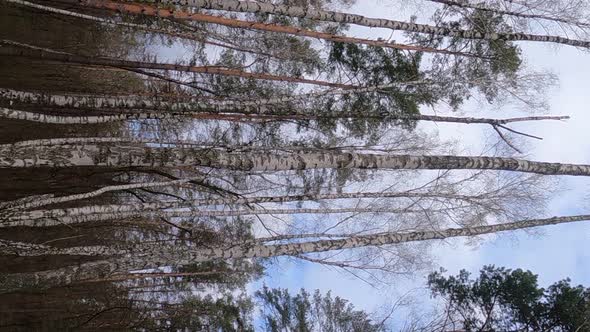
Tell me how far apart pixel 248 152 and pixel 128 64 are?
5534mm

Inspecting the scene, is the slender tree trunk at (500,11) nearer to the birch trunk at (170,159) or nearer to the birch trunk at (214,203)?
the birch trunk at (214,203)

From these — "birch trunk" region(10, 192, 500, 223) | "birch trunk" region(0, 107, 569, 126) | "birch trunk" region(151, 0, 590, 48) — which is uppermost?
"birch trunk" region(151, 0, 590, 48)

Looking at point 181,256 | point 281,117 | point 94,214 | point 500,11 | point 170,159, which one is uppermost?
point 500,11

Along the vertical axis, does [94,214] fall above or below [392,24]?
below

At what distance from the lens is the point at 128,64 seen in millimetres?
10859

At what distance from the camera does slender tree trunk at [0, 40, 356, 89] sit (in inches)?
387

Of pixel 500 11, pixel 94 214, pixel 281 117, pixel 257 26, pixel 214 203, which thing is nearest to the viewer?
pixel 94 214

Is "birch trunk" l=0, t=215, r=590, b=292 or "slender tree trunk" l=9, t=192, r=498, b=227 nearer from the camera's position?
"birch trunk" l=0, t=215, r=590, b=292

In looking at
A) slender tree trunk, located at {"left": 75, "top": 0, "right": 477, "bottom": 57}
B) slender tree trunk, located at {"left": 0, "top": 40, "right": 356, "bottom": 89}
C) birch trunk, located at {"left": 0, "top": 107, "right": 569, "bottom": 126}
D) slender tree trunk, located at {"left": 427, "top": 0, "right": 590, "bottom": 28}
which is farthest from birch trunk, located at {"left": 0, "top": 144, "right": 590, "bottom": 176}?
slender tree trunk, located at {"left": 427, "top": 0, "right": 590, "bottom": 28}

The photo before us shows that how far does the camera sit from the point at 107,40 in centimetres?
1463

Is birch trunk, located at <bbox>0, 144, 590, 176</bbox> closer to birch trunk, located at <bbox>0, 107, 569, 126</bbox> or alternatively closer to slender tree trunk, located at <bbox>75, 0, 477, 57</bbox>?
birch trunk, located at <bbox>0, 107, 569, 126</bbox>

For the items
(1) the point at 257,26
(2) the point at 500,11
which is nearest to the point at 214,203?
(1) the point at 257,26

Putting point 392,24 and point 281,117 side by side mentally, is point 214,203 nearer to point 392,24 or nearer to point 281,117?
point 281,117

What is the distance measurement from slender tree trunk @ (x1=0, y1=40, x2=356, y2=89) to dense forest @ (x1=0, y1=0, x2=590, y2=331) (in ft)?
0.20
